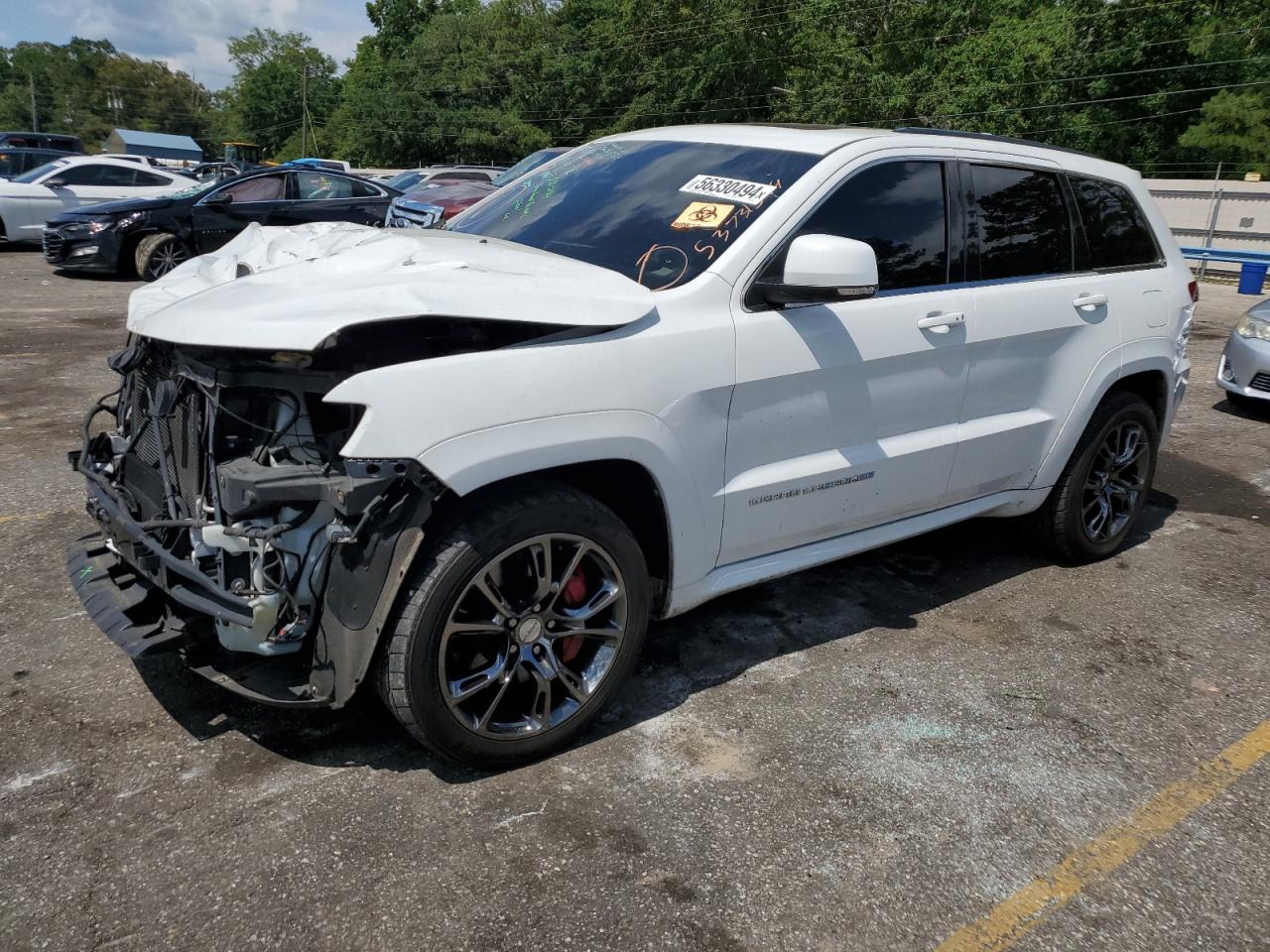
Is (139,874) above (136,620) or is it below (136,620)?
below

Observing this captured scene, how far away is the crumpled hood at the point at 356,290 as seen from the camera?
2621 mm

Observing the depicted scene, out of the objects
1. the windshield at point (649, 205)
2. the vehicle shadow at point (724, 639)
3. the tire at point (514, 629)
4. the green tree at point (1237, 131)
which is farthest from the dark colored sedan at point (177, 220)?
the green tree at point (1237, 131)

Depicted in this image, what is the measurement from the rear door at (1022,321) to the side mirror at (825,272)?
92 centimetres

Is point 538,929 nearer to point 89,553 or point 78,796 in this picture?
point 78,796

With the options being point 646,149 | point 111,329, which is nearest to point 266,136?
point 111,329

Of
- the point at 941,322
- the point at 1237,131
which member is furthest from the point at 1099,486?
the point at 1237,131

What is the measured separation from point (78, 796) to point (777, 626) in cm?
251

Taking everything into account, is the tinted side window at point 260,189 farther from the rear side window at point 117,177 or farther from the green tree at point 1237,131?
the green tree at point 1237,131

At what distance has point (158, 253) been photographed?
13.2m

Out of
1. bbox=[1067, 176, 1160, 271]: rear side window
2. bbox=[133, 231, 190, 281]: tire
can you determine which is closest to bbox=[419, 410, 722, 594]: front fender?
bbox=[1067, 176, 1160, 271]: rear side window

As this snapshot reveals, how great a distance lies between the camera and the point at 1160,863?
2.78 metres

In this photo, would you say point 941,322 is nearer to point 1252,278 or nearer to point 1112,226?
point 1112,226

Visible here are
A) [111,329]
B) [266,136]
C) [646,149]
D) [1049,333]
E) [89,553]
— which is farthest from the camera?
[266,136]

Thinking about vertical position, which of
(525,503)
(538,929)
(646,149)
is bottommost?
(538,929)
